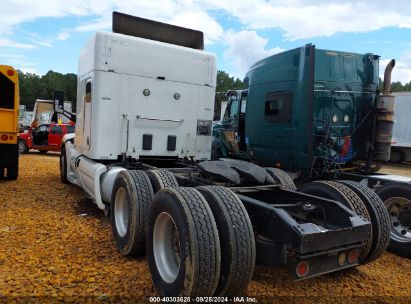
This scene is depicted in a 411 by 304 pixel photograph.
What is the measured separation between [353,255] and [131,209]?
2.38 meters

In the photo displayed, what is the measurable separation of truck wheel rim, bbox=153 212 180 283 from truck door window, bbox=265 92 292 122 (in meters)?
4.16

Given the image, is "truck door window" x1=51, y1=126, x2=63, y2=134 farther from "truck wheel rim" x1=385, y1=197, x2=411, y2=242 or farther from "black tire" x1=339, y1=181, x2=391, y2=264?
"black tire" x1=339, y1=181, x2=391, y2=264

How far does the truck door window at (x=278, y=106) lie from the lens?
705 centimetres

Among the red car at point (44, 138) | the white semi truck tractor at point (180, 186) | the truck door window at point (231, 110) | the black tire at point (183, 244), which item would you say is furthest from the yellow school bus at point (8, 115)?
the red car at point (44, 138)

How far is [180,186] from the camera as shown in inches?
188

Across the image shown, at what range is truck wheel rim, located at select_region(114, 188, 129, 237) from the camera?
188 inches

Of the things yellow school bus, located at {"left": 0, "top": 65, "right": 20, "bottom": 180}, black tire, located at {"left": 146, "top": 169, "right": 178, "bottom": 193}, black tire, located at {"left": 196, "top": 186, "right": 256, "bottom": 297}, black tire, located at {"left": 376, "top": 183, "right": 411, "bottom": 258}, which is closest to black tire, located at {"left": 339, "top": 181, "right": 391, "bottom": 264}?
black tire, located at {"left": 376, "top": 183, "right": 411, "bottom": 258}

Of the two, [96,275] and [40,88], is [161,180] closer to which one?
[96,275]

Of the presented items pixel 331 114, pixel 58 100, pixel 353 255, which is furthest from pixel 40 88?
pixel 353 255

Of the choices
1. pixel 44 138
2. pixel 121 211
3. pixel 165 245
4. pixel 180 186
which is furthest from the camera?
pixel 44 138

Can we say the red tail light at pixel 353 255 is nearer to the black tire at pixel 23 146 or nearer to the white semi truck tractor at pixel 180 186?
the white semi truck tractor at pixel 180 186

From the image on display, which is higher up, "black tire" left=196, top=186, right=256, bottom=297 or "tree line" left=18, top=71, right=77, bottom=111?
"tree line" left=18, top=71, right=77, bottom=111

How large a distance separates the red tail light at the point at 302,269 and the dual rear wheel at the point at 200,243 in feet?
1.18

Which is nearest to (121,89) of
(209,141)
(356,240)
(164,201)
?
(209,141)
